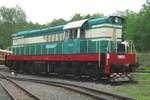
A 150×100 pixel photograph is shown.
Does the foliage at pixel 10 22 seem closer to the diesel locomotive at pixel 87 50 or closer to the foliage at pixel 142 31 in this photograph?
the foliage at pixel 142 31

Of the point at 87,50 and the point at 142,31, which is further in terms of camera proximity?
the point at 142,31

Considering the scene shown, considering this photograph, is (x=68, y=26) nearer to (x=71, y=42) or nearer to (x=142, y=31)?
(x=71, y=42)

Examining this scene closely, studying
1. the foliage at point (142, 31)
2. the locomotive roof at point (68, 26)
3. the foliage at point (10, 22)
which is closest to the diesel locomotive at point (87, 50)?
the locomotive roof at point (68, 26)

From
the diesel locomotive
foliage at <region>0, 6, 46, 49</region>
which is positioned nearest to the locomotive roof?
the diesel locomotive

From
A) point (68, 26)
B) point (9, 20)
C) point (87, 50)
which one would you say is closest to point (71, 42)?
point (68, 26)

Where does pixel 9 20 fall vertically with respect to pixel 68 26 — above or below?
above

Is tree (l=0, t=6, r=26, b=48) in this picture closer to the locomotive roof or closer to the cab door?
the locomotive roof

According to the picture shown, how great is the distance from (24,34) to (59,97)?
62.3 feet

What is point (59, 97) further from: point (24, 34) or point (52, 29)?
point (24, 34)

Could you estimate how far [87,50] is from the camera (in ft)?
79.5

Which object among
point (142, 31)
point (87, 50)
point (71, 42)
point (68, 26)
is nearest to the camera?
point (87, 50)

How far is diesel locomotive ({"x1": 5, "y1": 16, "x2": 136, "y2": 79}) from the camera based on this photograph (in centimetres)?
2245

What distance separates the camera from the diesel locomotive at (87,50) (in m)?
22.5

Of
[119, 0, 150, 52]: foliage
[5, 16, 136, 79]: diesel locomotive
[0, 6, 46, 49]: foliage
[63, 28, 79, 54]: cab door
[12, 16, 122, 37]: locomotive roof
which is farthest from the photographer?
[0, 6, 46, 49]: foliage
